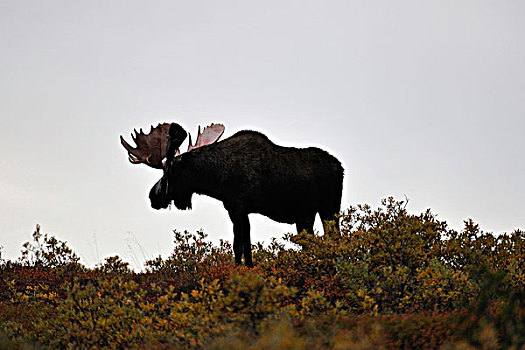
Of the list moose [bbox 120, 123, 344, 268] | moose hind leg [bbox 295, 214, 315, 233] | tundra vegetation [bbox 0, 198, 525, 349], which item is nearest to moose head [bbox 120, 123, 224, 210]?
moose [bbox 120, 123, 344, 268]

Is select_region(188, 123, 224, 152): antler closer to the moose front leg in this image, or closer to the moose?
the moose

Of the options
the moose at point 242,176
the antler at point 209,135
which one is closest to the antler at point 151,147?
the moose at point 242,176

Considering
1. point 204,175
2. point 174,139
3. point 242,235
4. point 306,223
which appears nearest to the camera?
point 242,235

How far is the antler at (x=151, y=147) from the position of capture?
483 inches

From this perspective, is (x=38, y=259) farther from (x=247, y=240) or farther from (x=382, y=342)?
(x=382, y=342)

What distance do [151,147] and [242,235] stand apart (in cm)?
282

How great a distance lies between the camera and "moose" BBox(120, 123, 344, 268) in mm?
11391

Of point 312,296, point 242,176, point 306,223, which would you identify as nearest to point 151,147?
point 242,176

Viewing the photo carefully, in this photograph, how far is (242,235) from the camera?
11.2m

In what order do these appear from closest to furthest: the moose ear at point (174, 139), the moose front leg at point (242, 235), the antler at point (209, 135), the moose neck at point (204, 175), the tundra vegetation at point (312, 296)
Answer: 1. the tundra vegetation at point (312, 296)
2. the moose front leg at point (242, 235)
3. the moose neck at point (204, 175)
4. the moose ear at point (174, 139)
5. the antler at point (209, 135)

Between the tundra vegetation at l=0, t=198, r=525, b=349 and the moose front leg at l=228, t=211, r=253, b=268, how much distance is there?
1.56ft

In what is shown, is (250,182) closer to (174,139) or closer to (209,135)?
(174,139)

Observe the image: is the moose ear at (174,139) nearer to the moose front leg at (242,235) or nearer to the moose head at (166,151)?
the moose head at (166,151)

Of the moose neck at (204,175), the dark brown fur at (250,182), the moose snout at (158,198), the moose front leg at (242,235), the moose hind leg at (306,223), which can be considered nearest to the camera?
the moose front leg at (242,235)
